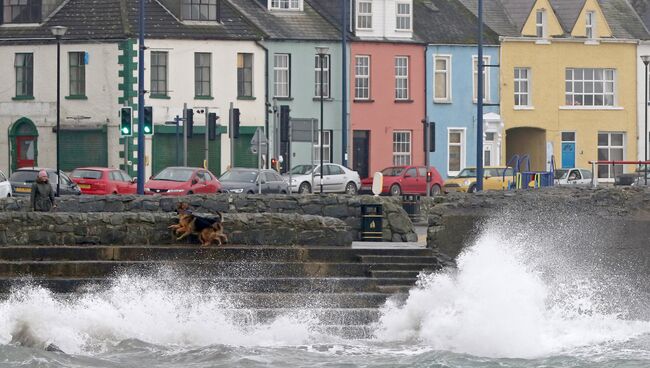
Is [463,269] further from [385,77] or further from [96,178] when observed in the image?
[385,77]

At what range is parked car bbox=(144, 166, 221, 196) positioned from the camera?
Answer: 160ft

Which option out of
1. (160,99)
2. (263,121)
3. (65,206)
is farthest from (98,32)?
(65,206)

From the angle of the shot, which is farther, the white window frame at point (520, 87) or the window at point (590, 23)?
the window at point (590, 23)

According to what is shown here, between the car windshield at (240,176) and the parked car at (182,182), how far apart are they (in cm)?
148

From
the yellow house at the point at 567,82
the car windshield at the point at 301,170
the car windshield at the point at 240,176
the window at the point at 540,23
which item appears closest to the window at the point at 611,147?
the yellow house at the point at 567,82

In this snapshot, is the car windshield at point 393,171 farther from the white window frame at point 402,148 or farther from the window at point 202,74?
the window at point 202,74

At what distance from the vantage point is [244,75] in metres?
61.6

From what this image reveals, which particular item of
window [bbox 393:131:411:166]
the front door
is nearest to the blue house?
window [bbox 393:131:411:166]

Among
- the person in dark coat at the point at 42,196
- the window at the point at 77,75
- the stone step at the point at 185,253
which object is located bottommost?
the stone step at the point at 185,253

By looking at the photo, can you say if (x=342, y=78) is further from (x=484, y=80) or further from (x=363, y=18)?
(x=484, y=80)

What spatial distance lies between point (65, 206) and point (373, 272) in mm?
7543

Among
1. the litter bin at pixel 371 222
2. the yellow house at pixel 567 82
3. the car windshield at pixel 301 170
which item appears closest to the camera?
the litter bin at pixel 371 222

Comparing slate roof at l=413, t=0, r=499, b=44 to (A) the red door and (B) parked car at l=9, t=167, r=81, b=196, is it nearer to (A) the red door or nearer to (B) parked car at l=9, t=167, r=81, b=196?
(A) the red door

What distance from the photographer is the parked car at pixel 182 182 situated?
48.8 m
